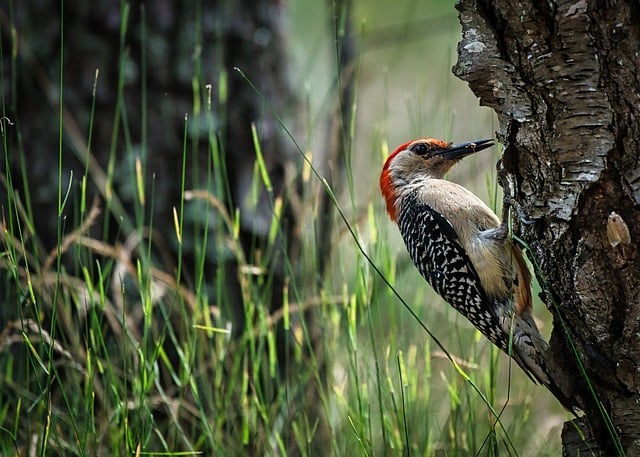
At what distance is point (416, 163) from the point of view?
3.26m

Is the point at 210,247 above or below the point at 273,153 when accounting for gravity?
below

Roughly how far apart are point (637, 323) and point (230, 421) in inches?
50.0

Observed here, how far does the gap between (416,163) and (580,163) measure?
150 centimetres

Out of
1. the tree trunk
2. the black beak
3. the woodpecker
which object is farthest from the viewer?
the black beak

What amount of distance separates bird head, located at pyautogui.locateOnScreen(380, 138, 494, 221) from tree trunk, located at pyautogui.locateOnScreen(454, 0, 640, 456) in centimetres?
122

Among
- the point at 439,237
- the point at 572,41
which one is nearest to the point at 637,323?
the point at 572,41

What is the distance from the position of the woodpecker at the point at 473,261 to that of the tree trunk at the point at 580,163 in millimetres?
401

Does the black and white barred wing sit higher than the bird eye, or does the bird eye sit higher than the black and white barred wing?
the bird eye

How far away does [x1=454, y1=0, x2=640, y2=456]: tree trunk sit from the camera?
1706 millimetres

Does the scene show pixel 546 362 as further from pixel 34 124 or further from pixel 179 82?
pixel 34 124

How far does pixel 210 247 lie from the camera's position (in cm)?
355

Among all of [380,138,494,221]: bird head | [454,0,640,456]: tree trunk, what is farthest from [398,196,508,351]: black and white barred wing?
[454,0,640,456]: tree trunk

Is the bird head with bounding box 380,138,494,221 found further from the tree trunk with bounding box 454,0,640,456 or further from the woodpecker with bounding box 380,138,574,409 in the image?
the tree trunk with bounding box 454,0,640,456

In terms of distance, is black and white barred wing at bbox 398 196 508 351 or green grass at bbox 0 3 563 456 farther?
black and white barred wing at bbox 398 196 508 351
